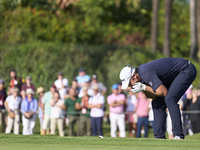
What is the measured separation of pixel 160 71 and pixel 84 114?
7838 millimetres

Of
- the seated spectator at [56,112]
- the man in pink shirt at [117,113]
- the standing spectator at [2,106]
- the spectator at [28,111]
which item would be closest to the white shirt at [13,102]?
the spectator at [28,111]

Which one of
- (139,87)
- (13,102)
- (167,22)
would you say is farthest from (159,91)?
(167,22)

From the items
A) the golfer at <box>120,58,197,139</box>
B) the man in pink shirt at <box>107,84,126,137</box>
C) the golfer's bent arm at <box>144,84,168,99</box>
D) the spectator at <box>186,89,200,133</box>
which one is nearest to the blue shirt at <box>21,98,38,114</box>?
the man in pink shirt at <box>107,84,126,137</box>

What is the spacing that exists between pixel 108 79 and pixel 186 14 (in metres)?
25.9

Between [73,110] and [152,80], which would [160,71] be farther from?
[73,110]

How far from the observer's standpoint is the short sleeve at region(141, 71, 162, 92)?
7738mm

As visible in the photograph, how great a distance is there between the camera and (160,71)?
7898 mm

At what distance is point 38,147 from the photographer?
259 inches

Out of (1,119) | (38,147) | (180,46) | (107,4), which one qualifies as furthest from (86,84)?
(180,46)

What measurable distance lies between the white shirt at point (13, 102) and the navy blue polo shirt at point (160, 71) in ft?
25.2

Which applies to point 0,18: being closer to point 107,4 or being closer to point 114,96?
point 114,96

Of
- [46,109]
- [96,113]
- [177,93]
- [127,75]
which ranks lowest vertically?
[177,93]

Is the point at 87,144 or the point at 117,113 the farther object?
the point at 117,113

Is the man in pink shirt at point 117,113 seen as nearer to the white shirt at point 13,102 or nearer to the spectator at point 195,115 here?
the white shirt at point 13,102
